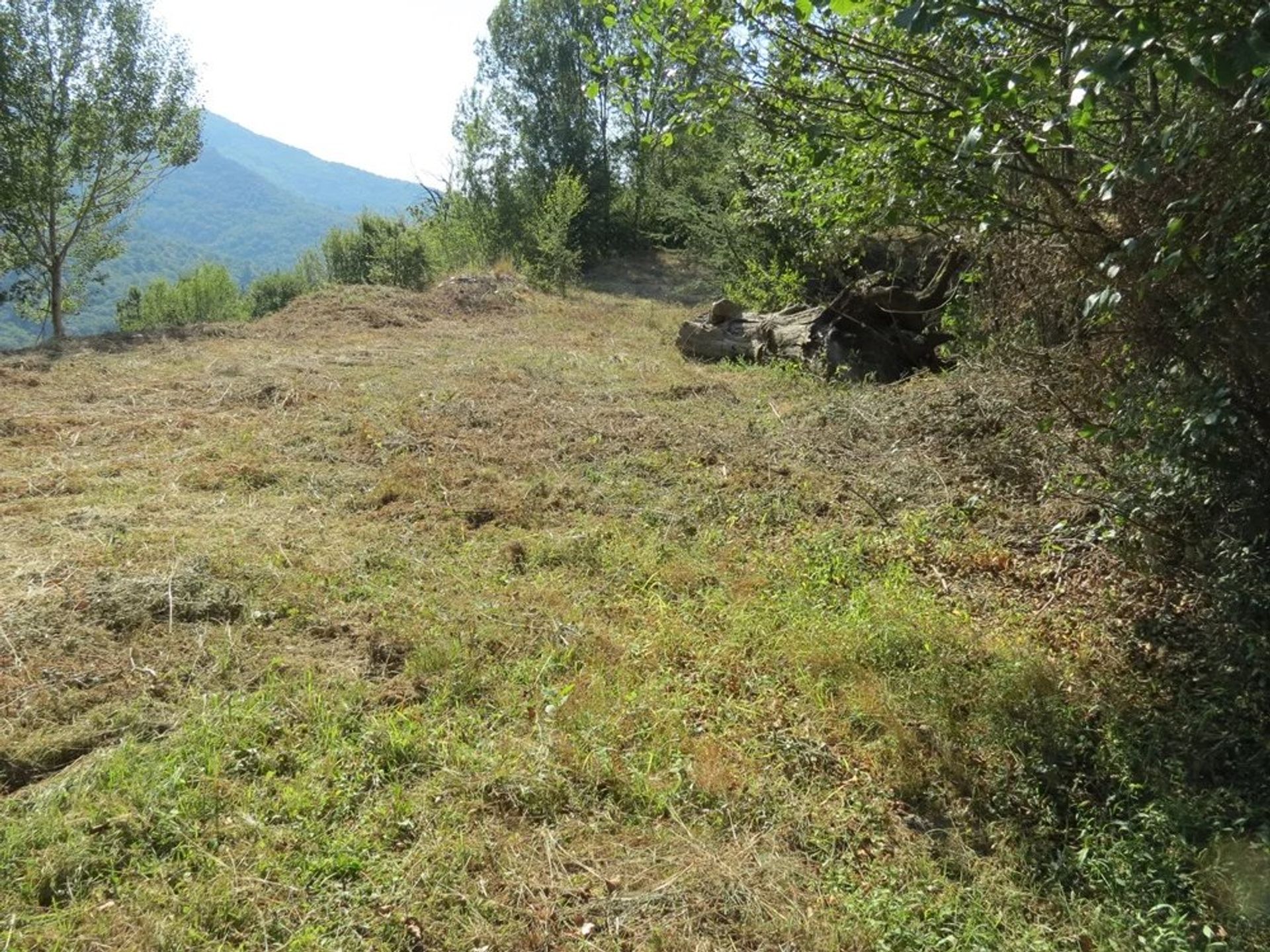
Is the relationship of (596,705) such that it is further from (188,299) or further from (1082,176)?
(188,299)

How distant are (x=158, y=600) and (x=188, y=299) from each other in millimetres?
37686

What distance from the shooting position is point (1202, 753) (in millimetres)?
2771

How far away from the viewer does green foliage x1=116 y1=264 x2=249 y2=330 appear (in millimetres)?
34031

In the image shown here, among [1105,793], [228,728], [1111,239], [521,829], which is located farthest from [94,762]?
[1111,239]

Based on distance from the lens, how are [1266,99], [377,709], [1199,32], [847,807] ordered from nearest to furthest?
1. [1199,32]
2. [1266,99]
3. [847,807]
4. [377,709]

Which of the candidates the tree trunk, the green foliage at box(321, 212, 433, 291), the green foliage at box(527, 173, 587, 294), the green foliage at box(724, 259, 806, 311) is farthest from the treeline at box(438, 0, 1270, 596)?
the tree trunk

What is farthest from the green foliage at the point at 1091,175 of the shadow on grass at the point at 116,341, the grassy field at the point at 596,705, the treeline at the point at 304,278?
the treeline at the point at 304,278

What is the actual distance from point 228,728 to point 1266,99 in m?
3.77

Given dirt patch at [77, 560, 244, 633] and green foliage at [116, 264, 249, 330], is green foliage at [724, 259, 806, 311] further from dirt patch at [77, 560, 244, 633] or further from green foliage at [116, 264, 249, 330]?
green foliage at [116, 264, 249, 330]

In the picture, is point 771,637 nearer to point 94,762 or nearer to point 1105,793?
point 1105,793

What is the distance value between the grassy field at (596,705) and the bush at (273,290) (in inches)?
1031

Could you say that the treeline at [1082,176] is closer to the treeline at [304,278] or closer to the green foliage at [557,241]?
the treeline at [304,278]

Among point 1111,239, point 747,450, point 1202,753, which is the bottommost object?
point 1202,753

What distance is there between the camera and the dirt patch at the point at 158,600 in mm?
3617
